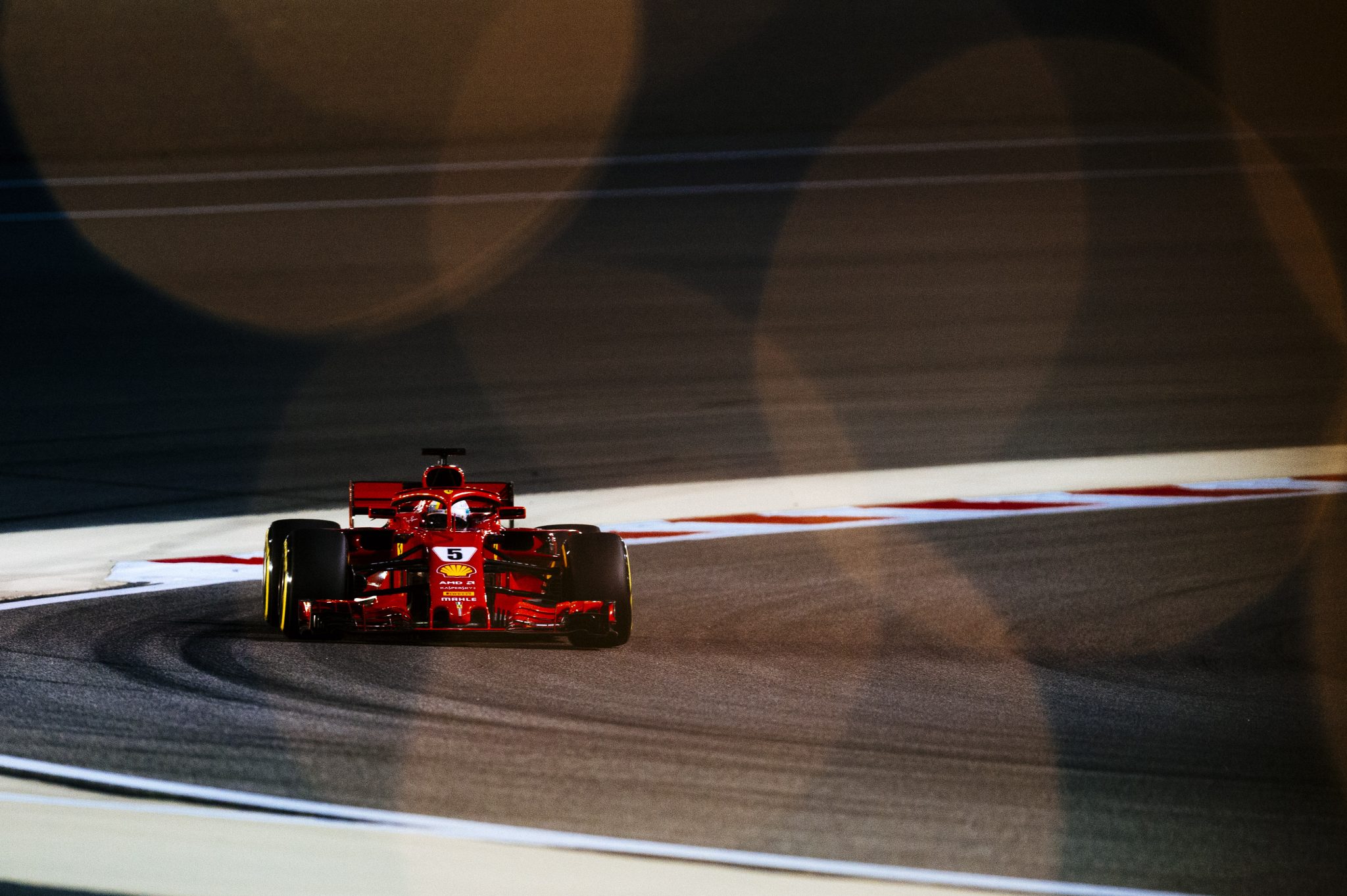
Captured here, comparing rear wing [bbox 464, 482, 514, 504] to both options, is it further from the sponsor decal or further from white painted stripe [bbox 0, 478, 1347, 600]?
white painted stripe [bbox 0, 478, 1347, 600]

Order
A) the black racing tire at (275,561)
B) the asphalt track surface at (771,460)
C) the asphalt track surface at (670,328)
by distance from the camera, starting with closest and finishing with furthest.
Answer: the asphalt track surface at (771,460)
the black racing tire at (275,561)
the asphalt track surface at (670,328)

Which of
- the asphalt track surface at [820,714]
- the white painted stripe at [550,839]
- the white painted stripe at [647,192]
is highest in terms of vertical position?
the white painted stripe at [647,192]

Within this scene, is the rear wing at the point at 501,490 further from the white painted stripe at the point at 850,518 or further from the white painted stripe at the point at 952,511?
the white painted stripe at the point at 952,511

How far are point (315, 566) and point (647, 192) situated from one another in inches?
539

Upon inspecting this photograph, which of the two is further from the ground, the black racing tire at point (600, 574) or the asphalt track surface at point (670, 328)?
the asphalt track surface at point (670, 328)

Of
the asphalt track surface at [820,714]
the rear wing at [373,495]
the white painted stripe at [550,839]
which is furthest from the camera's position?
the rear wing at [373,495]

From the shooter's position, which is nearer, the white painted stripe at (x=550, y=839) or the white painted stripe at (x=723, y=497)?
the white painted stripe at (x=550, y=839)

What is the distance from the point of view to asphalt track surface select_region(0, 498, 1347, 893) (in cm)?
528

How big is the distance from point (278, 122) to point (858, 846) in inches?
728

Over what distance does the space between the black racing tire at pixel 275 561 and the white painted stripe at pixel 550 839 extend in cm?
142

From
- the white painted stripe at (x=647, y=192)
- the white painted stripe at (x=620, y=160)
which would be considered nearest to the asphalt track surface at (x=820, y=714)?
the white painted stripe at (x=647, y=192)

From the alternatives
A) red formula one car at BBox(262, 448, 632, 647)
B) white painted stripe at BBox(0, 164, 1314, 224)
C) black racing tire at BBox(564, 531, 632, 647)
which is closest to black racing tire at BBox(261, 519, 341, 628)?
red formula one car at BBox(262, 448, 632, 647)

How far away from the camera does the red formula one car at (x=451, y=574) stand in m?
6.54

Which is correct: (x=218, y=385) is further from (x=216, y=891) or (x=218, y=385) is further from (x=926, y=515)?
(x=216, y=891)
